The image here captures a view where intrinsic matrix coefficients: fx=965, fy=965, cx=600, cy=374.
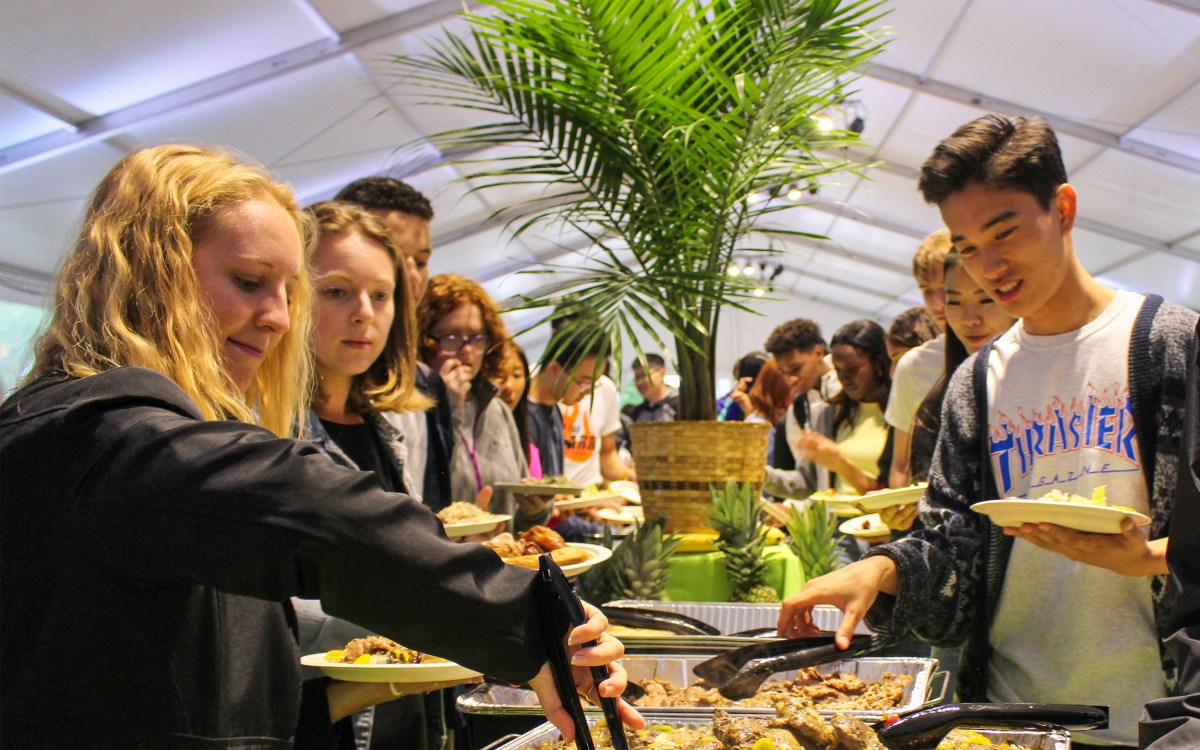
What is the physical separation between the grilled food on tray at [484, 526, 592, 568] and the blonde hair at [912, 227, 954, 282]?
5.22 feet

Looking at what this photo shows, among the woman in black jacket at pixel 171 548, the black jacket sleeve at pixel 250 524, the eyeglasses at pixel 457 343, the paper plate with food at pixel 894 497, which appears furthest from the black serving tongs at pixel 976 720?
the eyeglasses at pixel 457 343

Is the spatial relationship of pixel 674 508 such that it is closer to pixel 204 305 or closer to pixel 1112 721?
pixel 1112 721

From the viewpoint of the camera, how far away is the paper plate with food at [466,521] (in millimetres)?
1794

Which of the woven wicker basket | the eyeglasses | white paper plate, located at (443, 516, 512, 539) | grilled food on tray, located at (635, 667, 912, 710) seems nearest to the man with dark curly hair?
the eyeglasses

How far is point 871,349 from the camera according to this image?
390cm

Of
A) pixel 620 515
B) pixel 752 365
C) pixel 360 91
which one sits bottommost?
pixel 620 515

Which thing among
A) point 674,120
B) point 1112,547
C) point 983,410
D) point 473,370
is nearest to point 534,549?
point 983,410

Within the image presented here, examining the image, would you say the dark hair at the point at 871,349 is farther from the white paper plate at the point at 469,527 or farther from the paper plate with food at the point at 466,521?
the white paper plate at the point at 469,527

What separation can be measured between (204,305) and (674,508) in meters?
1.75

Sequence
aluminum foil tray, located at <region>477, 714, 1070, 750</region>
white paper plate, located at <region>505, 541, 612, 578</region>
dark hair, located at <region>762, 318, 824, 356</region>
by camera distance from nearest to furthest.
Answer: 1. aluminum foil tray, located at <region>477, 714, 1070, 750</region>
2. white paper plate, located at <region>505, 541, 612, 578</region>
3. dark hair, located at <region>762, 318, 824, 356</region>

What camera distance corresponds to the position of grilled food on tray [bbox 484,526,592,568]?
1.68 metres

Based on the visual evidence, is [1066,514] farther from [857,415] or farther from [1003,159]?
[857,415]

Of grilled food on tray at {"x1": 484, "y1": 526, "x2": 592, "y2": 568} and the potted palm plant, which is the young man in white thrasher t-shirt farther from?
the potted palm plant

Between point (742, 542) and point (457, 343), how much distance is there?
4.26ft
